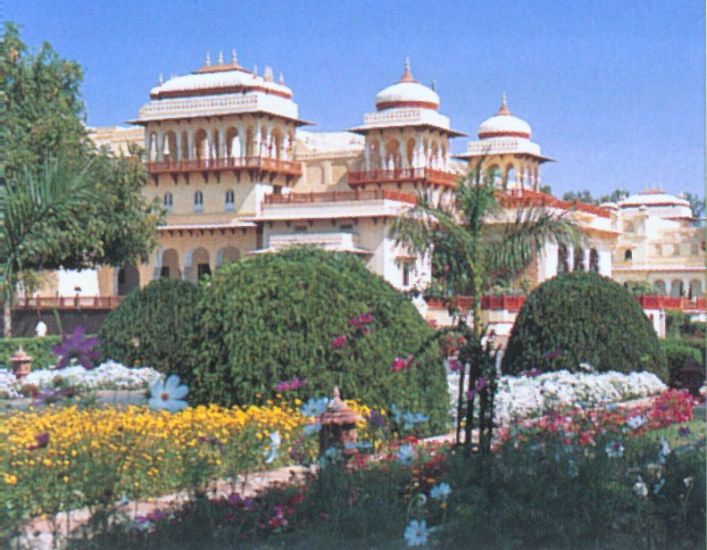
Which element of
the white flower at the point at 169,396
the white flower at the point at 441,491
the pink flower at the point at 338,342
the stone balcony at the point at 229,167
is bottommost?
the white flower at the point at 441,491

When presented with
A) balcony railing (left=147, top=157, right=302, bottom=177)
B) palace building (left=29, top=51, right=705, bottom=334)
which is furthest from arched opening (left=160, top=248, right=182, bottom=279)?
balcony railing (left=147, top=157, right=302, bottom=177)

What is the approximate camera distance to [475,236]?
408 inches

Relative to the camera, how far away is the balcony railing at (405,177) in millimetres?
33812

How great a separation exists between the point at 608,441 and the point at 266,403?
332cm

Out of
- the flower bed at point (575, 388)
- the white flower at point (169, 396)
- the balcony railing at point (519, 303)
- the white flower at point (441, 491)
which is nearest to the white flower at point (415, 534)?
the white flower at point (441, 491)

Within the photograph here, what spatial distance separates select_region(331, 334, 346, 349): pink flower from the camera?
26.5 feet

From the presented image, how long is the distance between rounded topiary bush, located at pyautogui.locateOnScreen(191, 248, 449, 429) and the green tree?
74 centimetres

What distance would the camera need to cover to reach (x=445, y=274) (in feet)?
35.0

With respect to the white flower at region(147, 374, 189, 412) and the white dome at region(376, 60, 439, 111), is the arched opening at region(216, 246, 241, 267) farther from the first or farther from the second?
the white flower at region(147, 374, 189, 412)

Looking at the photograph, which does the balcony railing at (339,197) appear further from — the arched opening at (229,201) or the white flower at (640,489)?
the white flower at (640,489)

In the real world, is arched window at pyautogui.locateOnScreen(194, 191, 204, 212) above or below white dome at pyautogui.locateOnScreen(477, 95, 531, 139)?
below

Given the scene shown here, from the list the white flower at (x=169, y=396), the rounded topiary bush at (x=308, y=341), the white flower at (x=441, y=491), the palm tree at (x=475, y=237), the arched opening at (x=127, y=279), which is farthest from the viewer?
the arched opening at (x=127, y=279)

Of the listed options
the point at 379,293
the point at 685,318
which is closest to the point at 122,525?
the point at 379,293

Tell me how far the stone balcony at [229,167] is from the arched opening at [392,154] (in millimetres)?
2767
